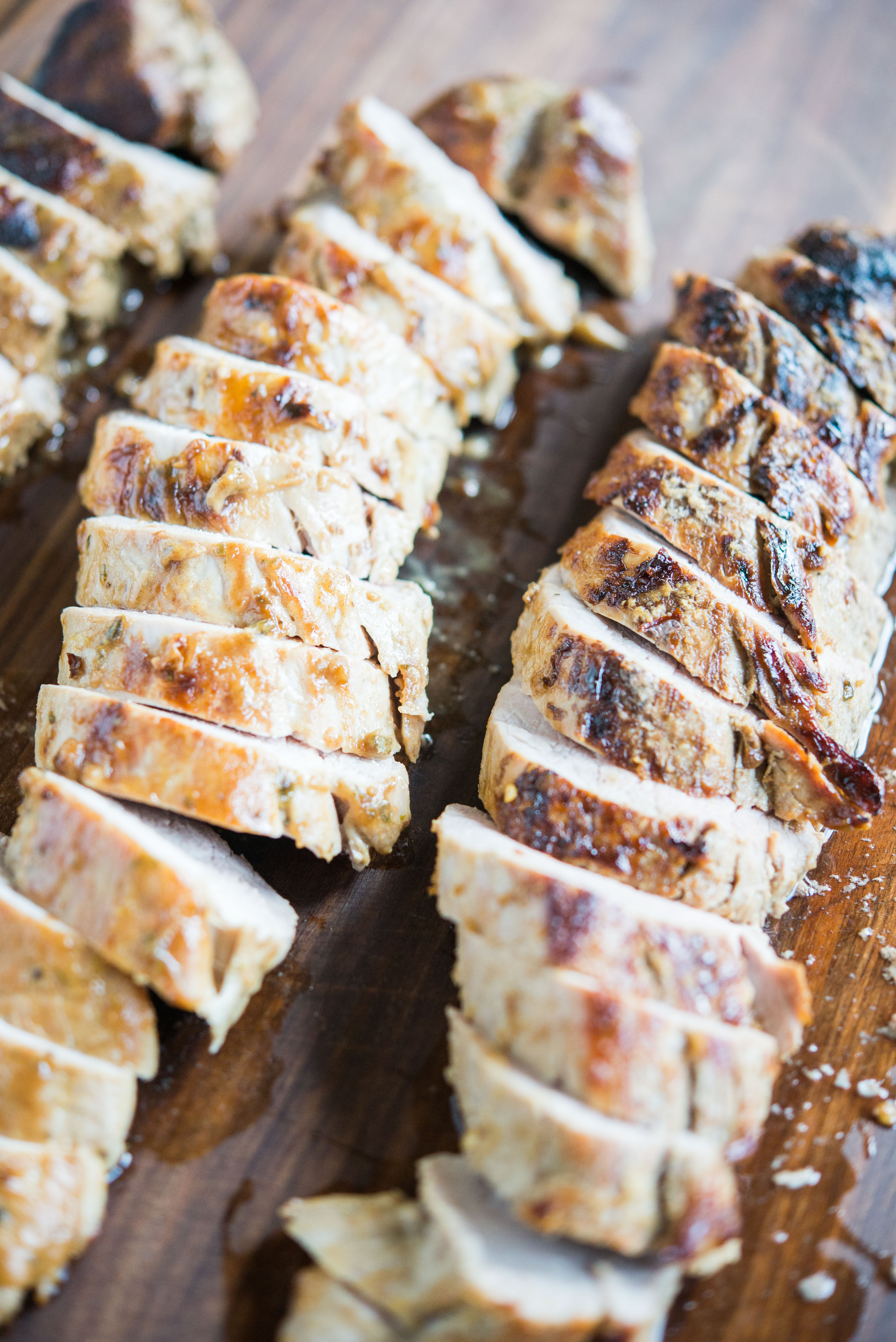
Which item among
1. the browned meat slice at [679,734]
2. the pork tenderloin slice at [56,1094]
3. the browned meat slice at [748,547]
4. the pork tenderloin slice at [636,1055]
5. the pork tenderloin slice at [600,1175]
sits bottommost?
the pork tenderloin slice at [56,1094]

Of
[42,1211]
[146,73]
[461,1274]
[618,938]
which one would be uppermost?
[146,73]

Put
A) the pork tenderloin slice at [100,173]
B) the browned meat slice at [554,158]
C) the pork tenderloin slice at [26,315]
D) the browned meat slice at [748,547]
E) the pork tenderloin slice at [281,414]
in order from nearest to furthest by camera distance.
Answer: the browned meat slice at [748,547], the pork tenderloin slice at [281,414], the pork tenderloin slice at [26,315], the pork tenderloin slice at [100,173], the browned meat slice at [554,158]

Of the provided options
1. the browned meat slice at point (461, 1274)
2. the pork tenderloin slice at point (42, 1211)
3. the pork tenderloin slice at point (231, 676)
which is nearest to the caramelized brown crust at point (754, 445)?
the pork tenderloin slice at point (231, 676)

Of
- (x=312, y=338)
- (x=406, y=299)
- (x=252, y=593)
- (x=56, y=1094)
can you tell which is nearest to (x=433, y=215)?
(x=406, y=299)

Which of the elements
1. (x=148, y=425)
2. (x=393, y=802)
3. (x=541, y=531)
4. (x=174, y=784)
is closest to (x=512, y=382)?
(x=541, y=531)

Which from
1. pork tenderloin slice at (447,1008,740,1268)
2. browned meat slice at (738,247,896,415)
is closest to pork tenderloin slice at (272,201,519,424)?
browned meat slice at (738,247,896,415)

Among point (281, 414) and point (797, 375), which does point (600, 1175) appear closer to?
point (281, 414)

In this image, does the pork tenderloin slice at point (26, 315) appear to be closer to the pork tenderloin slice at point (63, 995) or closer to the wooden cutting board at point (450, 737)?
the wooden cutting board at point (450, 737)
